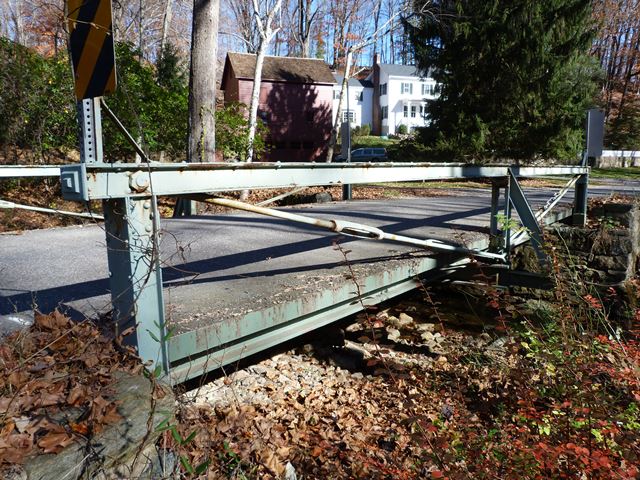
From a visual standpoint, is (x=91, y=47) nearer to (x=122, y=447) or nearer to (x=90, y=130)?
(x=90, y=130)

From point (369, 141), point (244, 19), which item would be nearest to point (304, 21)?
point (244, 19)

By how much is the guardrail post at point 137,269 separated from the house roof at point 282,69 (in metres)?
34.2

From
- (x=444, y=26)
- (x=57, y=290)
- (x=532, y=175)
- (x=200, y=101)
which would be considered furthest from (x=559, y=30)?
(x=57, y=290)

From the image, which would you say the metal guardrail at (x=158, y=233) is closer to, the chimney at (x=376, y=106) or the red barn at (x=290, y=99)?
the red barn at (x=290, y=99)

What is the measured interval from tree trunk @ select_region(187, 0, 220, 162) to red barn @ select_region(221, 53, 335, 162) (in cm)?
2247

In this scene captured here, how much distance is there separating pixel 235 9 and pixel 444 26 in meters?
22.8

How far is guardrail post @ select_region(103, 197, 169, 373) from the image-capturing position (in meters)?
2.21

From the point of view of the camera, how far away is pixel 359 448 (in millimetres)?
3980

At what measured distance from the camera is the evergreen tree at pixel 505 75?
20422mm

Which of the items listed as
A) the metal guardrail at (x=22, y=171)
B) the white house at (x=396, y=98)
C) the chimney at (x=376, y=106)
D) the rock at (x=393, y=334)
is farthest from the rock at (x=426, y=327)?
the chimney at (x=376, y=106)

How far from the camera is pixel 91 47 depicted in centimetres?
227

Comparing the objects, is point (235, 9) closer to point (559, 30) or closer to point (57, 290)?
point (559, 30)

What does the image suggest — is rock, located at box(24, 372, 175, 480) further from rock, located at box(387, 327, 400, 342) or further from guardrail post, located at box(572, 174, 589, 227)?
guardrail post, located at box(572, 174, 589, 227)

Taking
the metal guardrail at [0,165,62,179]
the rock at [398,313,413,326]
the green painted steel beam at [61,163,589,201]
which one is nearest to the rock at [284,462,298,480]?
the green painted steel beam at [61,163,589,201]
